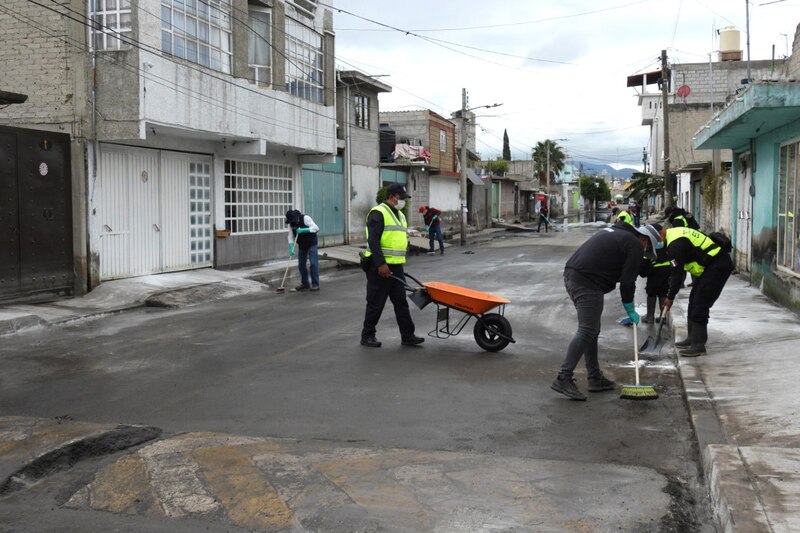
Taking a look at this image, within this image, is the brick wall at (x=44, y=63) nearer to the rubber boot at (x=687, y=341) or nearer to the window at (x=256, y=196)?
the window at (x=256, y=196)

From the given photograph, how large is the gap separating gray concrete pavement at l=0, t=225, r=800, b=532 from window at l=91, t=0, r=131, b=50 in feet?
15.5

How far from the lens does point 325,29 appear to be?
73.7ft

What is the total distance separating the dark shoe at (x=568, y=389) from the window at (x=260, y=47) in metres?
14.0

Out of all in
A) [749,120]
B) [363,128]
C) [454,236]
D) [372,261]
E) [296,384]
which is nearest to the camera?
[296,384]

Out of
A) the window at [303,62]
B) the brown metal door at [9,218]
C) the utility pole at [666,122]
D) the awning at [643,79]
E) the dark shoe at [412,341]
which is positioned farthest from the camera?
the awning at [643,79]

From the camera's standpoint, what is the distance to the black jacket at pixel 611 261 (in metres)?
6.84

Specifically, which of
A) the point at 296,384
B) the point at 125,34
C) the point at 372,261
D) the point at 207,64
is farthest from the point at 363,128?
the point at 296,384

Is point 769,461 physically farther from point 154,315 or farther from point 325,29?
point 325,29

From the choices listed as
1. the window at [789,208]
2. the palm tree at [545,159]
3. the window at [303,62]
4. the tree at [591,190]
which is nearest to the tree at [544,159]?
the palm tree at [545,159]

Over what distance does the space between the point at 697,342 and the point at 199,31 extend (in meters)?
12.4

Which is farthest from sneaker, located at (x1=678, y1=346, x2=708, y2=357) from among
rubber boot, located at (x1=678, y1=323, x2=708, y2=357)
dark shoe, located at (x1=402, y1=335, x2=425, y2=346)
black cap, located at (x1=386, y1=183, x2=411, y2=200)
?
black cap, located at (x1=386, y1=183, x2=411, y2=200)

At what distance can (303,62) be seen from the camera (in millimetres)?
21031

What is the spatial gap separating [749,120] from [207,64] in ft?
35.7

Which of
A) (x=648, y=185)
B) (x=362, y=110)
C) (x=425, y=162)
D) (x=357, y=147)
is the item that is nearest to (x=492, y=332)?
(x=357, y=147)
